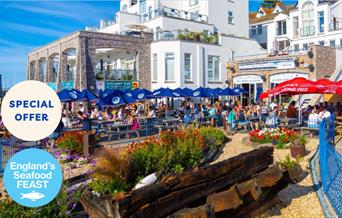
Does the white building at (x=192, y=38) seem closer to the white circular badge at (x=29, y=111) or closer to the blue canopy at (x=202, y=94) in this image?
the blue canopy at (x=202, y=94)

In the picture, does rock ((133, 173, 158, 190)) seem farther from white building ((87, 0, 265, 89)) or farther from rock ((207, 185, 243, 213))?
white building ((87, 0, 265, 89))

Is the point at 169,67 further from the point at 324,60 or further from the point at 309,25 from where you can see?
the point at 309,25

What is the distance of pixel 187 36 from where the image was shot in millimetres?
31672

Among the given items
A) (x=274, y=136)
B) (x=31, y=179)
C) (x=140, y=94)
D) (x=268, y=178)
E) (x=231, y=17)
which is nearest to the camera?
(x=31, y=179)

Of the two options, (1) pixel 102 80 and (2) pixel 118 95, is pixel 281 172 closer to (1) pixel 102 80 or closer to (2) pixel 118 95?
(2) pixel 118 95

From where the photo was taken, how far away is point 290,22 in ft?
127

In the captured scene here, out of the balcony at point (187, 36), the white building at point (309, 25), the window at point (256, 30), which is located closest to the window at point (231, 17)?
the white building at point (309, 25)

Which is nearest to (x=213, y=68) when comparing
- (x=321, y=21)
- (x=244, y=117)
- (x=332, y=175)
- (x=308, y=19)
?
(x=308, y=19)

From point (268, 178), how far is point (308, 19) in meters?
34.9

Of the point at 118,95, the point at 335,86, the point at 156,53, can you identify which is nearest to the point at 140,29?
the point at 156,53

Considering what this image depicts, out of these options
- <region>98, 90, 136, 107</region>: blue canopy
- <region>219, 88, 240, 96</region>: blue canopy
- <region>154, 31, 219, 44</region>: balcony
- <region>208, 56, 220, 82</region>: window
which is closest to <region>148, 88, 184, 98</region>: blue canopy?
<region>219, 88, 240, 96</region>: blue canopy

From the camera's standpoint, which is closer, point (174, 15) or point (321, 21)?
point (174, 15)

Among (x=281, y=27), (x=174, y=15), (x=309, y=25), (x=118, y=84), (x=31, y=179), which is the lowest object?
(x=31, y=179)

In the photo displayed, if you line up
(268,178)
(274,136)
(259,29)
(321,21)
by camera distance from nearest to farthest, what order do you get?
(268,178) < (274,136) < (321,21) < (259,29)
